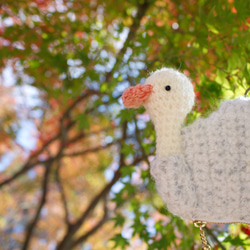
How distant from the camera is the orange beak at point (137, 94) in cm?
54

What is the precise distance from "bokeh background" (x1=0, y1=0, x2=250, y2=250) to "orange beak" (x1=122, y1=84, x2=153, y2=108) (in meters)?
0.23

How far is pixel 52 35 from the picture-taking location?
1.46m

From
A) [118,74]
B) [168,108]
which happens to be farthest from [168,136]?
[118,74]

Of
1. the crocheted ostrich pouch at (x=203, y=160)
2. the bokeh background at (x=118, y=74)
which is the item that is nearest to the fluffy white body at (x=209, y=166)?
the crocheted ostrich pouch at (x=203, y=160)

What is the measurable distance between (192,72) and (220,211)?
1.97ft

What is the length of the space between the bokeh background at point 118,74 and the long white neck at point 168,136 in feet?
0.64

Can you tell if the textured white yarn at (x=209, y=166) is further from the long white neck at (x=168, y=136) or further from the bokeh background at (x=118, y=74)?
the bokeh background at (x=118, y=74)

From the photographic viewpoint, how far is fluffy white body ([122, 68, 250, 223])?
0.50 metres

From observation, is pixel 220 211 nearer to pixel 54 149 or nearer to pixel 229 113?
pixel 229 113

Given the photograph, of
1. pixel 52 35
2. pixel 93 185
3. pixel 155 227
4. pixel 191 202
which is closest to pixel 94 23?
pixel 52 35

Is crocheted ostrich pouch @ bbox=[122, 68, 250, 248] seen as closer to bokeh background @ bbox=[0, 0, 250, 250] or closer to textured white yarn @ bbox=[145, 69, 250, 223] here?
textured white yarn @ bbox=[145, 69, 250, 223]

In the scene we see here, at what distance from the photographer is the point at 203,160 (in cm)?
52

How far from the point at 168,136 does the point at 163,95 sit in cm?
9

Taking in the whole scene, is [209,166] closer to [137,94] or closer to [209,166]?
[209,166]
